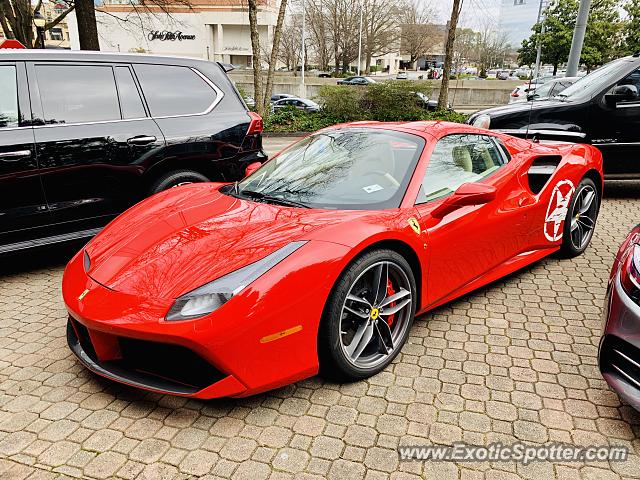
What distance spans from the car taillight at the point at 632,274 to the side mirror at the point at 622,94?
4893 millimetres

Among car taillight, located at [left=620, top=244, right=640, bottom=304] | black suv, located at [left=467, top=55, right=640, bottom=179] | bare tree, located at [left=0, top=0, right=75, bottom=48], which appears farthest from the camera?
bare tree, located at [left=0, top=0, right=75, bottom=48]

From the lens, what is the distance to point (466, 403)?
99.3 inches

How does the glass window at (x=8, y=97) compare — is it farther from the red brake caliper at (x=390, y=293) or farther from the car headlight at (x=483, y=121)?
the car headlight at (x=483, y=121)

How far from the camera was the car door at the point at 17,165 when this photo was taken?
3729mm

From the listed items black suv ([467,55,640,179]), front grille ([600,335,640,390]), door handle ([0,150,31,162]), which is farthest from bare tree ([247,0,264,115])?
front grille ([600,335,640,390])

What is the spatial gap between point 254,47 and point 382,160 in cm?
1260

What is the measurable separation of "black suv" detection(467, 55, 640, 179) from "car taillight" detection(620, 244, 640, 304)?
4.40 meters

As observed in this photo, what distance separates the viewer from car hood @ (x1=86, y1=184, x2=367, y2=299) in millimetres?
2344

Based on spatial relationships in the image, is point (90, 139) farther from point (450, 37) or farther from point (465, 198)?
point (450, 37)

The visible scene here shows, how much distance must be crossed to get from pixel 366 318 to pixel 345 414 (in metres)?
0.51

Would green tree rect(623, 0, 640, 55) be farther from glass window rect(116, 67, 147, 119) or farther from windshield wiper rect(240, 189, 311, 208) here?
windshield wiper rect(240, 189, 311, 208)

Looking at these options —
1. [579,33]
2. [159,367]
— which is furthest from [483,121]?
[579,33]

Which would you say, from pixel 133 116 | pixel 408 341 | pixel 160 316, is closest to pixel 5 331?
pixel 160 316

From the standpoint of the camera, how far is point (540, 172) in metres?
3.94
